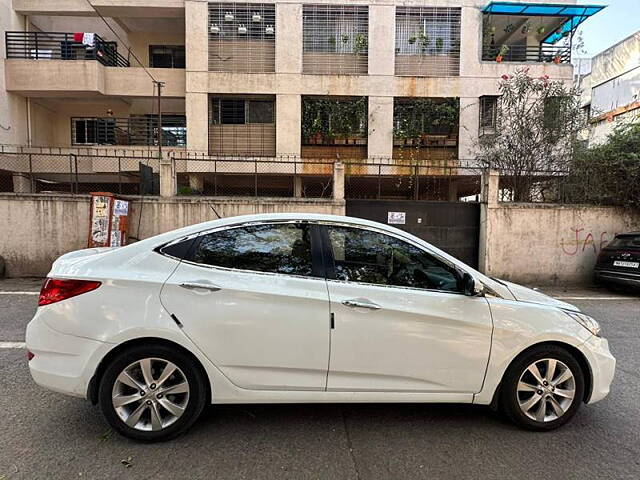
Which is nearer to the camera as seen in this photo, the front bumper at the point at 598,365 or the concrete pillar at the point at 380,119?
the front bumper at the point at 598,365

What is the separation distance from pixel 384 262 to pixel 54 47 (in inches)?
748

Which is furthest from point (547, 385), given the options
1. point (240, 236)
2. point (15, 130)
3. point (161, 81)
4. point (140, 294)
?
point (15, 130)

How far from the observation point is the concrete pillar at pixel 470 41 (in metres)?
15.5

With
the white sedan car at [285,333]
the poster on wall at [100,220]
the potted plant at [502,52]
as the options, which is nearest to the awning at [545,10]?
the potted plant at [502,52]

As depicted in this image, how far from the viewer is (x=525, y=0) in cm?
1539

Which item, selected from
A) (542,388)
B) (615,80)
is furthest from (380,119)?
(615,80)

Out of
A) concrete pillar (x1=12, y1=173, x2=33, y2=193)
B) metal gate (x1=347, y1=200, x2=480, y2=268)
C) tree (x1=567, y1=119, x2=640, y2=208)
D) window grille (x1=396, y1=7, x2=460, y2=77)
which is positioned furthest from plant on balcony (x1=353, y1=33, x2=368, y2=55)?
concrete pillar (x1=12, y1=173, x2=33, y2=193)

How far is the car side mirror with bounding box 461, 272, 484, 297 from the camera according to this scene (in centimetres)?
296

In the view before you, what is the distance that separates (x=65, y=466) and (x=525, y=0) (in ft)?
63.3

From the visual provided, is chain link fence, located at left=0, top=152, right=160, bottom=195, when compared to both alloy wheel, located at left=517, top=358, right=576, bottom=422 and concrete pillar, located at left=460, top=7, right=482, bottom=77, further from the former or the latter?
alloy wheel, located at left=517, top=358, right=576, bottom=422

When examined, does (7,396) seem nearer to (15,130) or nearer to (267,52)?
(267,52)

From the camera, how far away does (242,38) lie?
1546 centimetres

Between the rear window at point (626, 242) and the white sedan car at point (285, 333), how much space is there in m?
7.48

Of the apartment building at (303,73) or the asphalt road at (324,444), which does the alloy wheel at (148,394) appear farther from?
the apartment building at (303,73)
